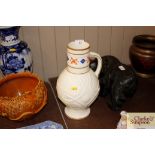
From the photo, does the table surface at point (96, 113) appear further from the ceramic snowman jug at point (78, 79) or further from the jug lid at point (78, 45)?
the jug lid at point (78, 45)

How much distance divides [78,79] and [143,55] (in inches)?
15.1

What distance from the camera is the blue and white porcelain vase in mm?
1040

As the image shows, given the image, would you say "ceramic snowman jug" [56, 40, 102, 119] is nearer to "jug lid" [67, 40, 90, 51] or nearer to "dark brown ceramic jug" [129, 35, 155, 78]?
"jug lid" [67, 40, 90, 51]

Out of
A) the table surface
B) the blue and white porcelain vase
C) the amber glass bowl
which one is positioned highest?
the blue and white porcelain vase

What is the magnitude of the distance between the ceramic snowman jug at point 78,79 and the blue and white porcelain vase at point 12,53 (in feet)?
0.73

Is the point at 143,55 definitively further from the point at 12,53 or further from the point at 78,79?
the point at 12,53

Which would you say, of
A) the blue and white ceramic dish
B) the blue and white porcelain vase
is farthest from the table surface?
the blue and white porcelain vase

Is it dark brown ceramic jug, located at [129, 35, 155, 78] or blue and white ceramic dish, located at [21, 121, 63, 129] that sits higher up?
dark brown ceramic jug, located at [129, 35, 155, 78]

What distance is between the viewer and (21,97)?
34.7 inches

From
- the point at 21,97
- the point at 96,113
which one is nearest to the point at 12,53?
the point at 21,97

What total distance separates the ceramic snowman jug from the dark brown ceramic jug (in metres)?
0.31
